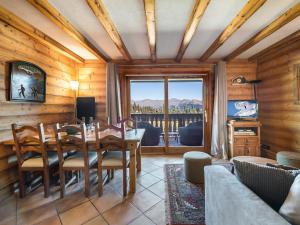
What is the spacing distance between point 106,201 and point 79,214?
34cm

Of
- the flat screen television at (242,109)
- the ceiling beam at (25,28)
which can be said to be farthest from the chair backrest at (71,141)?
the flat screen television at (242,109)

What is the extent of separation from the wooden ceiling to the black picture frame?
1.65 feet

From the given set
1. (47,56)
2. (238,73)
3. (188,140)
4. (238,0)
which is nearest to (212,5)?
(238,0)

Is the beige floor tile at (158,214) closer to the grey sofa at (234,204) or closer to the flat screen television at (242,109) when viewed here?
the grey sofa at (234,204)

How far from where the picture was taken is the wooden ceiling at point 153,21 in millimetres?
1841

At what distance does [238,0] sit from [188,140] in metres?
3.23

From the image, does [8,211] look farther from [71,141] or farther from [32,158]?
[71,141]

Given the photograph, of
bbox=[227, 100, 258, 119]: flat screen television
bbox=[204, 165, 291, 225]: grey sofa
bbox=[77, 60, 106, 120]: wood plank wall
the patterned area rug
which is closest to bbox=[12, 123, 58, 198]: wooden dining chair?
the patterned area rug

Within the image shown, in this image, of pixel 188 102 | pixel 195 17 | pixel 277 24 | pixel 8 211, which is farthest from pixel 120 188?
pixel 277 24

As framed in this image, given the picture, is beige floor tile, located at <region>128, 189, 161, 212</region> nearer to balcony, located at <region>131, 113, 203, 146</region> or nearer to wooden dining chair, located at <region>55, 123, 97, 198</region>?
wooden dining chair, located at <region>55, 123, 97, 198</region>

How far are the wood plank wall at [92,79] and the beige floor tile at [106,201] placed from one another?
241cm

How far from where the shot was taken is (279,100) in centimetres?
330

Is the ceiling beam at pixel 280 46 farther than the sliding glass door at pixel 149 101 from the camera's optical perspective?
No

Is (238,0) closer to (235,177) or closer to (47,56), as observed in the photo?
(235,177)
